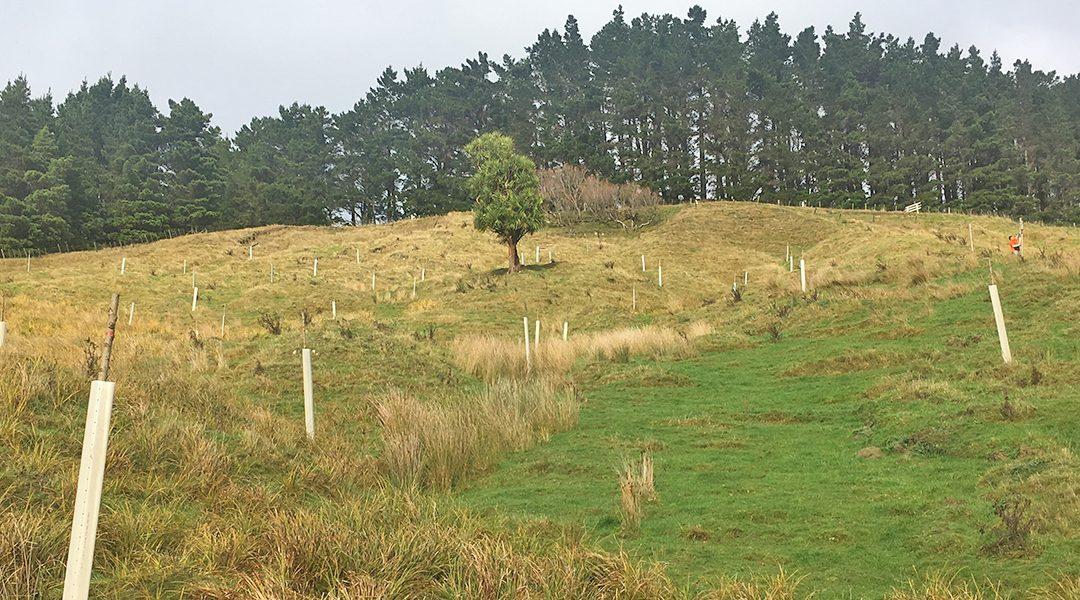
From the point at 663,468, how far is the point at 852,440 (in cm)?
319

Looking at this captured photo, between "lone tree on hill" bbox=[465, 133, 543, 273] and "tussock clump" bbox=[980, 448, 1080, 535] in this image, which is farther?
"lone tree on hill" bbox=[465, 133, 543, 273]

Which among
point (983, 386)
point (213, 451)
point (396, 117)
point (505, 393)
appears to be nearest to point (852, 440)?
point (983, 386)

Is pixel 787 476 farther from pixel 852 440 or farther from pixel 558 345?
pixel 558 345

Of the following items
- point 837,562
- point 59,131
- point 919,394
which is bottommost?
point 837,562

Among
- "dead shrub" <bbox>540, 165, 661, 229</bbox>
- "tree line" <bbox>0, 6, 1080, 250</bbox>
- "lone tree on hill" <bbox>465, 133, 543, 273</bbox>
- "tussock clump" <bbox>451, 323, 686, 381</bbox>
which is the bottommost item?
"tussock clump" <bbox>451, 323, 686, 381</bbox>

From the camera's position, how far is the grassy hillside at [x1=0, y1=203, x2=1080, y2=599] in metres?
5.80

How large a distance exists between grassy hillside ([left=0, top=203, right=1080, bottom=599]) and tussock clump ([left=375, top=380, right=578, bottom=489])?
0.05 meters

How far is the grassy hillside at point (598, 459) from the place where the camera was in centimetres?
580

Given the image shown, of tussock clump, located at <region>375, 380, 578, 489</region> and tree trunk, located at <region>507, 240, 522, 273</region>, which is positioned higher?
tree trunk, located at <region>507, 240, 522, 273</region>

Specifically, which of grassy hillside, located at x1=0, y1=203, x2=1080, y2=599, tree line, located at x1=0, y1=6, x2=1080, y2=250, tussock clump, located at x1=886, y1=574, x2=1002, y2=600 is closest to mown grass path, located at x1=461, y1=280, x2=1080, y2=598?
grassy hillside, located at x1=0, y1=203, x2=1080, y2=599

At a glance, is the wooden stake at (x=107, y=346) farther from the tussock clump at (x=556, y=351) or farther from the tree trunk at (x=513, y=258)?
the tree trunk at (x=513, y=258)

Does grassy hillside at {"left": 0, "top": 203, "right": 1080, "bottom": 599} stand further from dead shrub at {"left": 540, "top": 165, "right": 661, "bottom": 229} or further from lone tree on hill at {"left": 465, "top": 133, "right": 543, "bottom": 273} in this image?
dead shrub at {"left": 540, "top": 165, "right": 661, "bottom": 229}

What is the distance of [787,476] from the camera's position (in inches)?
368

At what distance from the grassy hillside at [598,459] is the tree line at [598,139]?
67.6 m
